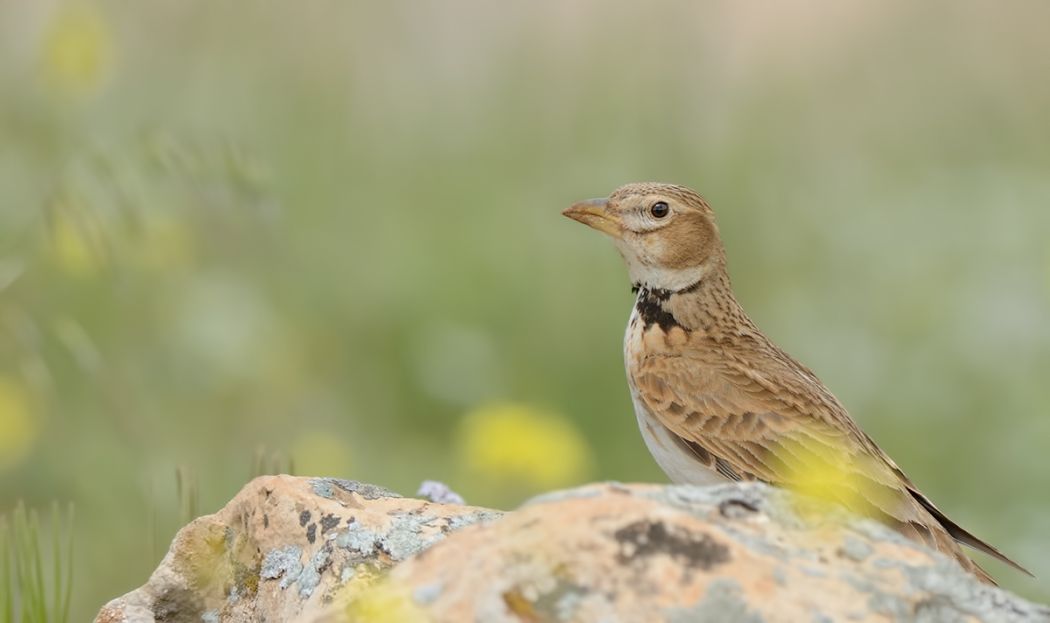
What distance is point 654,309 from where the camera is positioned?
6449mm

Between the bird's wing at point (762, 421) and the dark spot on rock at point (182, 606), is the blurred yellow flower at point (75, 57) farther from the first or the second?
the dark spot on rock at point (182, 606)

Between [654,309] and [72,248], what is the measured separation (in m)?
2.72

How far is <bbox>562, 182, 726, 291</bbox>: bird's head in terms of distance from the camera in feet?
21.0

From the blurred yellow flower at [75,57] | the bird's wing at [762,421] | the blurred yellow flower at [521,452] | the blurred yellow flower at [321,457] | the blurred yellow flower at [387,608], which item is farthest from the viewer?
the blurred yellow flower at [75,57]

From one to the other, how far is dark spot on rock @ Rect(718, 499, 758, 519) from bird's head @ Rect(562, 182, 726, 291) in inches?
106

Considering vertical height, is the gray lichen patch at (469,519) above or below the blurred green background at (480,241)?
below

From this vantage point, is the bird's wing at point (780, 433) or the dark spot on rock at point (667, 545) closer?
the dark spot on rock at point (667, 545)

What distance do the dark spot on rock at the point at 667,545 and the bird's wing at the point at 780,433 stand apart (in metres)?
1.77

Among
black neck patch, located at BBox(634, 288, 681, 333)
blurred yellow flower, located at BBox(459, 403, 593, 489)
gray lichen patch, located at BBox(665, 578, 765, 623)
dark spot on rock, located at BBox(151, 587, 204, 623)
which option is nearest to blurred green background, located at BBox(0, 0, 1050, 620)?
blurred yellow flower, located at BBox(459, 403, 593, 489)

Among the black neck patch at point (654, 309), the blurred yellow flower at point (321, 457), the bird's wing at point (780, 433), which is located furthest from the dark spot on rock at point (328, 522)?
the blurred yellow flower at point (321, 457)

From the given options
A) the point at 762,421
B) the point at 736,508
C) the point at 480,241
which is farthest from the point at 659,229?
the point at 480,241

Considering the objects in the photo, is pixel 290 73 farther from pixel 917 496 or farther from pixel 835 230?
pixel 917 496

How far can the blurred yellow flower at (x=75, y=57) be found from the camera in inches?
320

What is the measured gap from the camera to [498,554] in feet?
11.5
